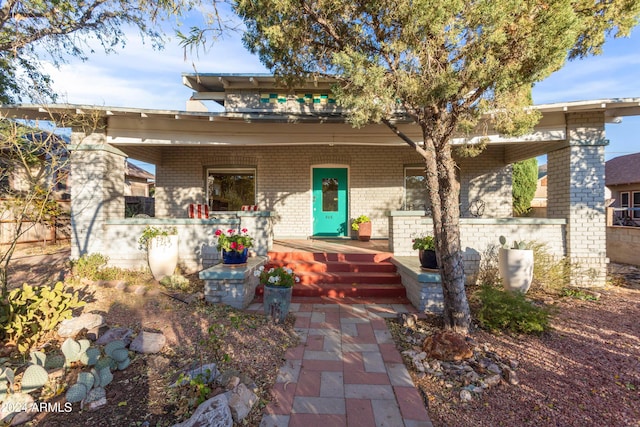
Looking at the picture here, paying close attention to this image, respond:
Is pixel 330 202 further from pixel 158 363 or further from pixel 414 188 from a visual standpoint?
pixel 158 363

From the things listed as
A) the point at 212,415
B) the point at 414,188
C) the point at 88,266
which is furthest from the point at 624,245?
the point at 88,266

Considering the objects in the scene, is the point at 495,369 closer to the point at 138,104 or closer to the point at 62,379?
the point at 62,379

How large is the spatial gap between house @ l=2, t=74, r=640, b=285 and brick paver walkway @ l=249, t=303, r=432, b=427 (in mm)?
2517

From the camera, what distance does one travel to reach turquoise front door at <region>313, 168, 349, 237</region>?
26.5 ft

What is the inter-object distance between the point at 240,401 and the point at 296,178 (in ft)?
20.7

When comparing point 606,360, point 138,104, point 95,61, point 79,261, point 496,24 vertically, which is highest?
point 95,61

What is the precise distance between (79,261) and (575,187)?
8.94 meters

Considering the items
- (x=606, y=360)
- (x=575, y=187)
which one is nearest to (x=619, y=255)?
(x=575, y=187)

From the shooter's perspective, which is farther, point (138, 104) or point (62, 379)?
point (138, 104)

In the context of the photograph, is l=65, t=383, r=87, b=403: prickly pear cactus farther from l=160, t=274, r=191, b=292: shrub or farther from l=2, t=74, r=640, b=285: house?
l=2, t=74, r=640, b=285: house

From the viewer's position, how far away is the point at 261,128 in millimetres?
6109

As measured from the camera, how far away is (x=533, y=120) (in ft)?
11.3

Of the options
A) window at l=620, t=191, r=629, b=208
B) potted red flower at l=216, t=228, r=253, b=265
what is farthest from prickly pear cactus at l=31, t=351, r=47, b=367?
window at l=620, t=191, r=629, b=208

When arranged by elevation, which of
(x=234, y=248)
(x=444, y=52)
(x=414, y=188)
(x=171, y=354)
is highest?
(x=444, y=52)
